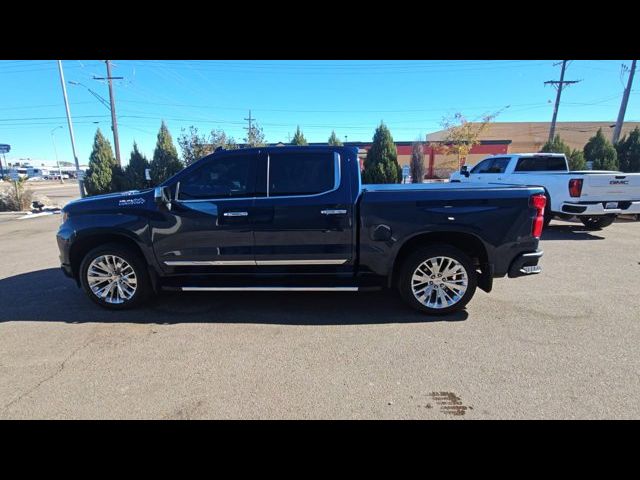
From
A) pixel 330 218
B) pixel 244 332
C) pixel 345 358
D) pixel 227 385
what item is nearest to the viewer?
pixel 227 385

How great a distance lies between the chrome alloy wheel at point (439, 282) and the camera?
3855 mm

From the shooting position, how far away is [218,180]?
402 centimetres

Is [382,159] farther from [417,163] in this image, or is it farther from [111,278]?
[111,278]

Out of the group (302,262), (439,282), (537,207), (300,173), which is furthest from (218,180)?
(537,207)

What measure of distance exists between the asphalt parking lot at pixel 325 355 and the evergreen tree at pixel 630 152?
19682 mm

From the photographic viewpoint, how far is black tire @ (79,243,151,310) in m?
4.07

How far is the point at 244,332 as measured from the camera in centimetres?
358

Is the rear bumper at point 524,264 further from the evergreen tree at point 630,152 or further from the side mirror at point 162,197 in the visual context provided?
the evergreen tree at point 630,152

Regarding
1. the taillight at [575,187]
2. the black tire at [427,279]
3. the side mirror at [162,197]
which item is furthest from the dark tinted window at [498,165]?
the side mirror at [162,197]
